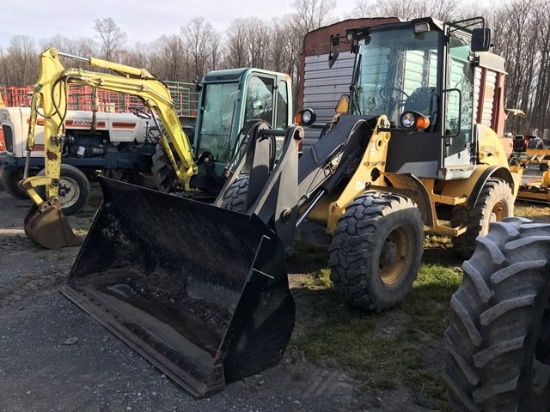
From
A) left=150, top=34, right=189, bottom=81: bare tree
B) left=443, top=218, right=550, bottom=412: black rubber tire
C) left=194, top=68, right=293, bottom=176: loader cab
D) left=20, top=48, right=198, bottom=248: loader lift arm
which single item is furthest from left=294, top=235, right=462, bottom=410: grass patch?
left=150, top=34, right=189, bottom=81: bare tree

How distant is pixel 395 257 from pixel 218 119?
197 inches

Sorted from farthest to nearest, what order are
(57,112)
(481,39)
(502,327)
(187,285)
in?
1. (57,112)
2. (481,39)
3. (187,285)
4. (502,327)

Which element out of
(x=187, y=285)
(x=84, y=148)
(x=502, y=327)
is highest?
(x=84, y=148)

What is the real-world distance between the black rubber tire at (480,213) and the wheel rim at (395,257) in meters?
1.32

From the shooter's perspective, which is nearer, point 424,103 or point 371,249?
point 371,249

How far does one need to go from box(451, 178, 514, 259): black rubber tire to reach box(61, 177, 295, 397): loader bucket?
305 cm

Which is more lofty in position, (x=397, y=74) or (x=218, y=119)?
(x=397, y=74)

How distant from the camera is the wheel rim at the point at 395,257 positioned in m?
4.44

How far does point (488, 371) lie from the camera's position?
7.01ft

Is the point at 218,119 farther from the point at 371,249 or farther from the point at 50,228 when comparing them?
the point at 371,249

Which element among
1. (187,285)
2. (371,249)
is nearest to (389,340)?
(371,249)

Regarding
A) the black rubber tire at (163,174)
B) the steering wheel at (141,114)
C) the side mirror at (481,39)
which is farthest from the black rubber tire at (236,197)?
the steering wheel at (141,114)

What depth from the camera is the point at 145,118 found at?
33.5 ft

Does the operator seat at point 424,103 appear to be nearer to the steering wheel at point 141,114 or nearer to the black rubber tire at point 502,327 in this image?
the black rubber tire at point 502,327
